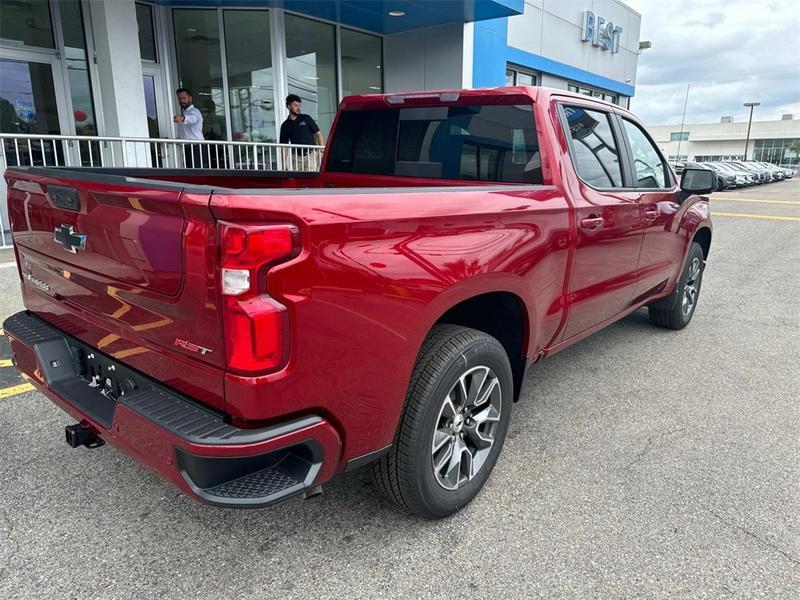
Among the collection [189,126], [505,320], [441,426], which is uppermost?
[189,126]

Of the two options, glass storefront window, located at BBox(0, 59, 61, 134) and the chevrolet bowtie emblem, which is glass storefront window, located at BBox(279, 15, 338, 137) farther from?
the chevrolet bowtie emblem

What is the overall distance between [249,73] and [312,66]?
1727 millimetres

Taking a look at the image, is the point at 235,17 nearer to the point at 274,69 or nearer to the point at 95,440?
the point at 274,69

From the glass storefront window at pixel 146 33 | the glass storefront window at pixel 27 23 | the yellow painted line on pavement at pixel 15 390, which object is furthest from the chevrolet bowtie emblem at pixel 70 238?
the glass storefront window at pixel 146 33

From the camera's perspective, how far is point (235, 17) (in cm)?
1155

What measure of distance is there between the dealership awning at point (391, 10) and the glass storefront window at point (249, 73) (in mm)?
345

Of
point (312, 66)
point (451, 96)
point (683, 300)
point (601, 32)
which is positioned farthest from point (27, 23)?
point (601, 32)

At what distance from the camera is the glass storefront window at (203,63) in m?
11.3

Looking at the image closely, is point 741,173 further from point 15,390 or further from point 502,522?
point 15,390

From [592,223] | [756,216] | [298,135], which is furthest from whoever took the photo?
[756,216]

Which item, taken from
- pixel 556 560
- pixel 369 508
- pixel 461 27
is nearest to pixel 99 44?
pixel 461 27

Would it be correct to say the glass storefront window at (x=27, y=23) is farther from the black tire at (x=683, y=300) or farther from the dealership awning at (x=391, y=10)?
the black tire at (x=683, y=300)

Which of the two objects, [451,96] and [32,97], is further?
[32,97]

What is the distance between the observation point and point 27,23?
9.67 m
